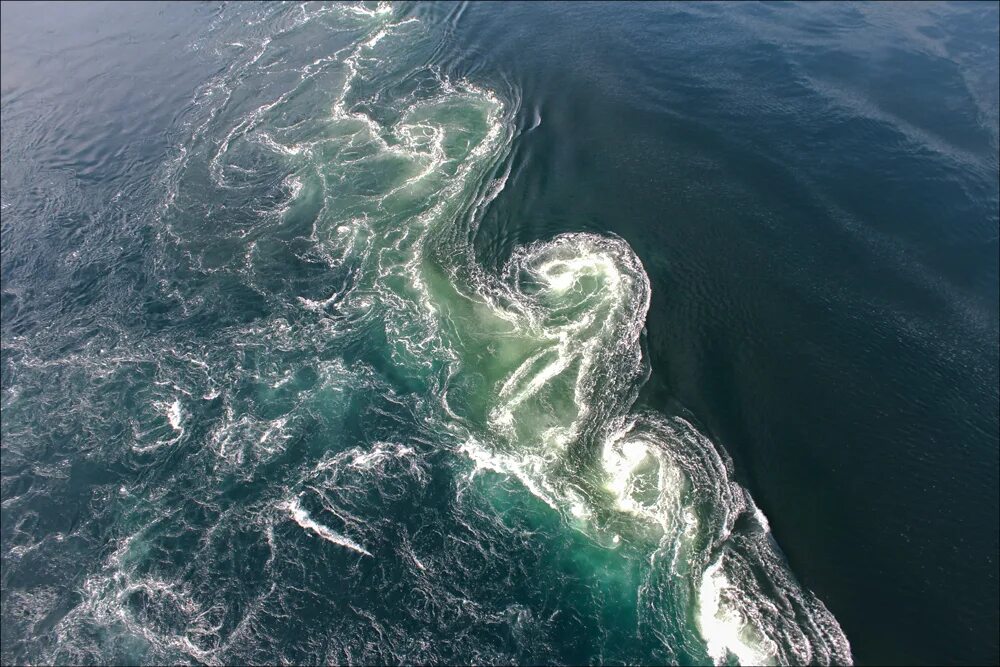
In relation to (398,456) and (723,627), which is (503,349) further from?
(723,627)

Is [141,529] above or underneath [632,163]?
underneath

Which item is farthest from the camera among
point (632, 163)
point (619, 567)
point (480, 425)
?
point (632, 163)

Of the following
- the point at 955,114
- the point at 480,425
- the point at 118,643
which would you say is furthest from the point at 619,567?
the point at 955,114

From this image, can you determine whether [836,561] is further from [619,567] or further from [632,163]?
[632,163]

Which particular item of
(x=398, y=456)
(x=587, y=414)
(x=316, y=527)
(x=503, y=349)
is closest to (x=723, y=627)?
(x=587, y=414)

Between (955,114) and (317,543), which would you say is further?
(955,114)

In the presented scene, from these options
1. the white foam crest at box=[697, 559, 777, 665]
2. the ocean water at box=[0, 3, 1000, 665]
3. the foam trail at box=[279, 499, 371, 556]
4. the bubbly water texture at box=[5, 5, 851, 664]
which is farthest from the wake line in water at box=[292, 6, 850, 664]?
the foam trail at box=[279, 499, 371, 556]

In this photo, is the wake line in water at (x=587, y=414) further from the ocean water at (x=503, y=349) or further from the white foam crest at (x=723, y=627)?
the ocean water at (x=503, y=349)

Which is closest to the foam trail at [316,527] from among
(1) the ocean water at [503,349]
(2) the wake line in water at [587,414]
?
(1) the ocean water at [503,349]
